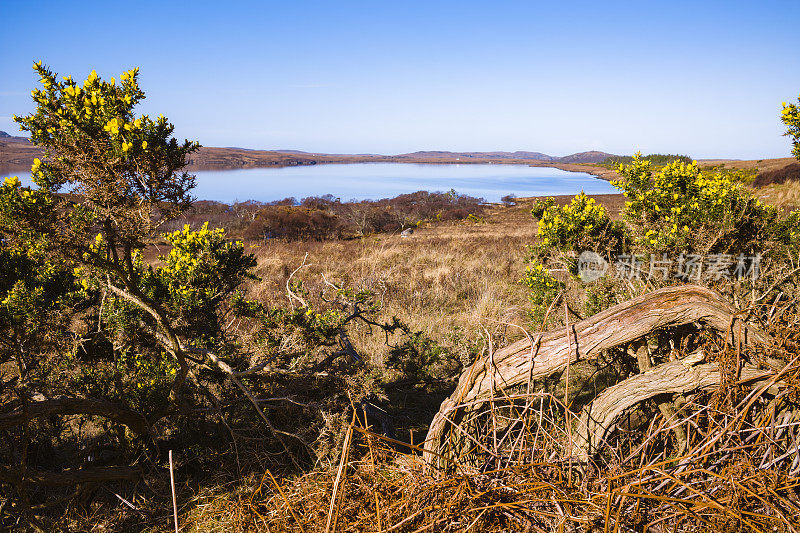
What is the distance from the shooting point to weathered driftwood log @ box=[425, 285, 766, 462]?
157cm

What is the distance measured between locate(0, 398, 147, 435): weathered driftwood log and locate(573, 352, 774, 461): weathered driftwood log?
272 centimetres

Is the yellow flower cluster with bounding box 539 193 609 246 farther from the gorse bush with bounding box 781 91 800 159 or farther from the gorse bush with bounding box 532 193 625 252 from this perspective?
the gorse bush with bounding box 781 91 800 159

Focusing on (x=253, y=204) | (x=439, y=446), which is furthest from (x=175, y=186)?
(x=253, y=204)

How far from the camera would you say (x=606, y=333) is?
1.63 meters

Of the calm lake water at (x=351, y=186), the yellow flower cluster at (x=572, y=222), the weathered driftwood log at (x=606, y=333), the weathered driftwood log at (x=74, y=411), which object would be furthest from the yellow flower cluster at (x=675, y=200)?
the calm lake water at (x=351, y=186)

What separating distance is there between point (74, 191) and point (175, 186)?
1.71ft

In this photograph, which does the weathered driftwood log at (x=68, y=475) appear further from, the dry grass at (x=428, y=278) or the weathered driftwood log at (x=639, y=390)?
the weathered driftwood log at (x=639, y=390)

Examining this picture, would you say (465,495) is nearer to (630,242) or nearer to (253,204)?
(630,242)

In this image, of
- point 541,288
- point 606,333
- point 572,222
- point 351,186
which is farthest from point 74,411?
point 351,186

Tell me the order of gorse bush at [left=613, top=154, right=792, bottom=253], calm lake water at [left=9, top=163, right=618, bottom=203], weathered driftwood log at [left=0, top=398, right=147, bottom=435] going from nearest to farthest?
weathered driftwood log at [left=0, top=398, right=147, bottom=435], gorse bush at [left=613, top=154, right=792, bottom=253], calm lake water at [left=9, top=163, right=618, bottom=203]

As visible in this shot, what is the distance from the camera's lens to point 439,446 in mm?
1857

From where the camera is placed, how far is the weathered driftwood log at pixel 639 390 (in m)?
1.59

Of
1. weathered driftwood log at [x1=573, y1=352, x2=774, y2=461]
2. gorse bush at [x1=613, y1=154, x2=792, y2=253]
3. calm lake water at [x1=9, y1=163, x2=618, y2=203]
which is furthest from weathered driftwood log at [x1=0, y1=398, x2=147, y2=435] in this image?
calm lake water at [x1=9, y1=163, x2=618, y2=203]

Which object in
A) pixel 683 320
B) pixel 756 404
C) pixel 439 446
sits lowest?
pixel 439 446
